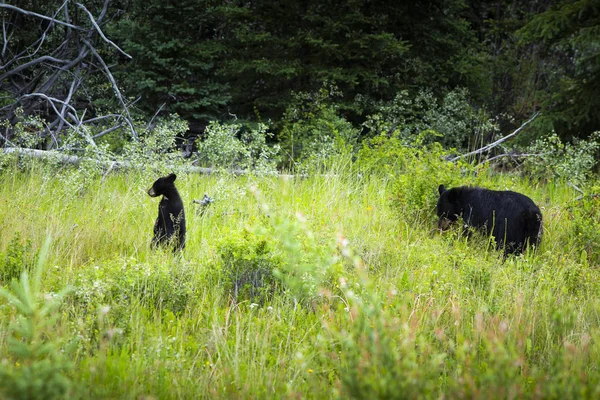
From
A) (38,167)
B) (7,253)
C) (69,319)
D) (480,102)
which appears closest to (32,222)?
(7,253)

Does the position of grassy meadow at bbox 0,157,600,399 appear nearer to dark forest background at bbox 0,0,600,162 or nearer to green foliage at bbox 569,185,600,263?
green foliage at bbox 569,185,600,263

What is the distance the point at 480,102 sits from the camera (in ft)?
44.8

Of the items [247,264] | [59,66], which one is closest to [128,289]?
[247,264]

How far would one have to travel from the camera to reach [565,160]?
8266 millimetres

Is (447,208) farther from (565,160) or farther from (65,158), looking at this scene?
(65,158)

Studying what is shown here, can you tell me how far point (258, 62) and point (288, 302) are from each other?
24.3 feet

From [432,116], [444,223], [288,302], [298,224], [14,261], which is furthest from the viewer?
[432,116]

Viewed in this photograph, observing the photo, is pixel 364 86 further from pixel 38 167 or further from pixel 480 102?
pixel 38 167

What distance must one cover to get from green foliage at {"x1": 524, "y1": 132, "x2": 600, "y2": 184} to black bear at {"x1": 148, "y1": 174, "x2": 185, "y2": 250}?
5.65m

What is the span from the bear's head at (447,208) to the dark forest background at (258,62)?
13.5ft

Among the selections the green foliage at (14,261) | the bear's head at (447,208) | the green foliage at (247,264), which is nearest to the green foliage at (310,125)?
the bear's head at (447,208)

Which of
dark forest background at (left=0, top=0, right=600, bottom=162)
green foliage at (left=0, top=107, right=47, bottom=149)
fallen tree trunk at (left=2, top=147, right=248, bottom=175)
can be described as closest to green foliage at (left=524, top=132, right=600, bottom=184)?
dark forest background at (left=0, top=0, right=600, bottom=162)

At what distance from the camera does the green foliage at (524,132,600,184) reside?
26.1 ft

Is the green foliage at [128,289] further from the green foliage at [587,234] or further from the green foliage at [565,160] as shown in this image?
the green foliage at [565,160]
